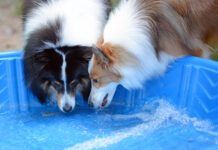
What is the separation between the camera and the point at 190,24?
3426 millimetres

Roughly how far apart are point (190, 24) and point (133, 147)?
1.11m

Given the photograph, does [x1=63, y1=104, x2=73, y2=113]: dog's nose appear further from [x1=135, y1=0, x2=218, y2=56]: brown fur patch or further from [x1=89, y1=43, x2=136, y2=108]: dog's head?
[x1=135, y1=0, x2=218, y2=56]: brown fur patch

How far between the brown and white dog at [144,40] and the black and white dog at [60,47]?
0.13 metres

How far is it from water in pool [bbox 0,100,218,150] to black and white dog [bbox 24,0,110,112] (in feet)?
0.77

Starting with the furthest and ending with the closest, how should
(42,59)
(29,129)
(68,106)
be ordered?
(29,129) < (68,106) < (42,59)

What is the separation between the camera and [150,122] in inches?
136

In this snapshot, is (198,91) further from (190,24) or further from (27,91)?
(27,91)

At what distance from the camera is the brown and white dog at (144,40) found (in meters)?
3.02

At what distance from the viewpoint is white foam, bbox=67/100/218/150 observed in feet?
10.6

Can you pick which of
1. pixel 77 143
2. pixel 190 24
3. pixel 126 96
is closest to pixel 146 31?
pixel 190 24

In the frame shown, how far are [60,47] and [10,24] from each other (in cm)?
264

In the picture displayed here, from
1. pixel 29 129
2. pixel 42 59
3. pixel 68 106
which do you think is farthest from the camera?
pixel 29 129

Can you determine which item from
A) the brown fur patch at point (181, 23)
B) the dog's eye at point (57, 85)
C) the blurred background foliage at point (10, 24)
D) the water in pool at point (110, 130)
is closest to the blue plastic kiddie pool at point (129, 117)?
the water in pool at point (110, 130)

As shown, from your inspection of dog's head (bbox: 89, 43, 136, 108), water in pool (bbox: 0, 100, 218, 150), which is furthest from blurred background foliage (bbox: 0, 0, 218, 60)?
dog's head (bbox: 89, 43, 136, 108)
